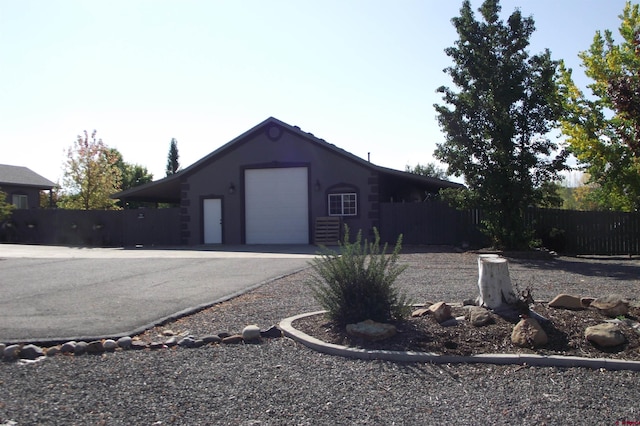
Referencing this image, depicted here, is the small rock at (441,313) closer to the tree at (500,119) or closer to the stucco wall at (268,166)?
the tree at (500,119)

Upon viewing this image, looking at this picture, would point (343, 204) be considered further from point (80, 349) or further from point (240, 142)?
point (80, 349)

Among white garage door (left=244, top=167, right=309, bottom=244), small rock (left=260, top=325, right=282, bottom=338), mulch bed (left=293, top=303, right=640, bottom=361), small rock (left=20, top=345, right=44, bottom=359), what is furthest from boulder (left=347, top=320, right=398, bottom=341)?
white garage door (left=244, top=167, right=309, bottom=244)

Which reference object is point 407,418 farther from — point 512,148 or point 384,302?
point 512,148

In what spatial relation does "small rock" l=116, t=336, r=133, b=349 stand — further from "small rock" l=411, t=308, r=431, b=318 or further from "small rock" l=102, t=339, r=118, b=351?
"small rock" l=411, t=308, r=431, b=318

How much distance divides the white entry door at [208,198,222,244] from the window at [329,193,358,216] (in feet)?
17.0

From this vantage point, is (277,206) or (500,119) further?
(277,206)

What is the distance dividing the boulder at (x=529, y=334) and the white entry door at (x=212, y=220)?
20495 millimetres

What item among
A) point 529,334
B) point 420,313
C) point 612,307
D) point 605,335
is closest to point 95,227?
point 420,313

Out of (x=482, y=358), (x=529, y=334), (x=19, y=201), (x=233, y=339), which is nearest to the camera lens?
(x=482, y=358)

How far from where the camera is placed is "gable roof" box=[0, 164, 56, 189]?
1496 inches

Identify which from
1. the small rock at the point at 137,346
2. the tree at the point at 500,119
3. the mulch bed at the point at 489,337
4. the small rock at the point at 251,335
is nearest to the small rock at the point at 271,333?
the small rock at the point at 251,335

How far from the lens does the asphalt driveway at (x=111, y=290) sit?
680cm

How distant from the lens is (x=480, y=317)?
613 centimetres

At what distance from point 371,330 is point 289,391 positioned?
4.90ft
